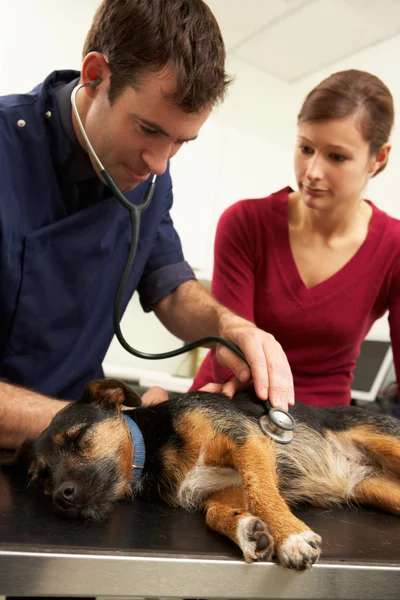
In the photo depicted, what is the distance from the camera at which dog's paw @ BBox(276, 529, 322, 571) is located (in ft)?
2.27

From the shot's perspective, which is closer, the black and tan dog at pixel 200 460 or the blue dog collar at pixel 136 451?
the black and tan dog at pixel 200 460

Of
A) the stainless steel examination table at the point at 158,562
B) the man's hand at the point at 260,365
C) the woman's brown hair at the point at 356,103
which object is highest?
the woman's brown hair at the point at 356,103

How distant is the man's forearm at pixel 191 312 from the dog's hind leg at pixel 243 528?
57 centimetres

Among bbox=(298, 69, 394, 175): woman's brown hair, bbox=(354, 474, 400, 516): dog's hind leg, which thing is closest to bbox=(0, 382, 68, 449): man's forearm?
bbox=(354, 474, 400, 516): dog's hind leg

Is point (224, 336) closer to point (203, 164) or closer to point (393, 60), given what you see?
point (203, 164)

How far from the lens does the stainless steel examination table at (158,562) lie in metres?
0.62

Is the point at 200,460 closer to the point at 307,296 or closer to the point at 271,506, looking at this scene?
the point at 271,506

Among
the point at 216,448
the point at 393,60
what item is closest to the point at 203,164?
the point at 393,60

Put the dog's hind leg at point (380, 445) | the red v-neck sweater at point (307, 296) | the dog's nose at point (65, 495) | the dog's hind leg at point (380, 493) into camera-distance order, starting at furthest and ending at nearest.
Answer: the red v-neck sweater at point (307, 296) → the dog's hind leg at point (380, 445) → the dog's hind leg at point (380, 493) → the dog's nose at point (65, 495)

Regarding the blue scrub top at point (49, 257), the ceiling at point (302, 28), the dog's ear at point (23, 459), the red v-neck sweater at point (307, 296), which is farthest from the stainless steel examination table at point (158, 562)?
the ceiling at point (302, 28)

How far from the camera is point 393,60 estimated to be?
136 inches

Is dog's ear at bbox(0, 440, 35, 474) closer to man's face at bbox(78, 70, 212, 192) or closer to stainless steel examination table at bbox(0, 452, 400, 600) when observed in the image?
stainless steel examination table at bbox(0, 452, 400, 600)

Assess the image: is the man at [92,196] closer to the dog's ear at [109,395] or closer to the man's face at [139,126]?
the man's face at [139,126]

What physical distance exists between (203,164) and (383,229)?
2.19 metres
